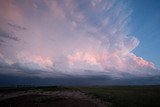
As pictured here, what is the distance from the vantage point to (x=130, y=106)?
50.9 meters

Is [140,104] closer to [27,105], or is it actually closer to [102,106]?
[102,106]

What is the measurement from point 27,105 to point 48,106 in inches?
257

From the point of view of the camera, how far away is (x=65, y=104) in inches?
2207

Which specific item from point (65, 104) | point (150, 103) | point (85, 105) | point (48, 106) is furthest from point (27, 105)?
point (150, 103)

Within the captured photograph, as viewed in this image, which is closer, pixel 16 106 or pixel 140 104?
pixel 140 104

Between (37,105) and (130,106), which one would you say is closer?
(130,106)

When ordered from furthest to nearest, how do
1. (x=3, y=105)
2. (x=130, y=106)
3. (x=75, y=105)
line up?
(x=3, y=105) < (x=75, y=105) < (x=130, y=106)

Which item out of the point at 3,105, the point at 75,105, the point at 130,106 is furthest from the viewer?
the point at 3,105

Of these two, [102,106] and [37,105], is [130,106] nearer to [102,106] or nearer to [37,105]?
[102,106]

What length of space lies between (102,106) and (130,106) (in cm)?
730

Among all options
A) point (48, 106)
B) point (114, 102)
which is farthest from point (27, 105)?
point (114, 102)

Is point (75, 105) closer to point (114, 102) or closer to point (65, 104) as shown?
point (65, 104)

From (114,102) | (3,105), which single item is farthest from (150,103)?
(3,105)

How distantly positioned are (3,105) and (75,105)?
869 inches
